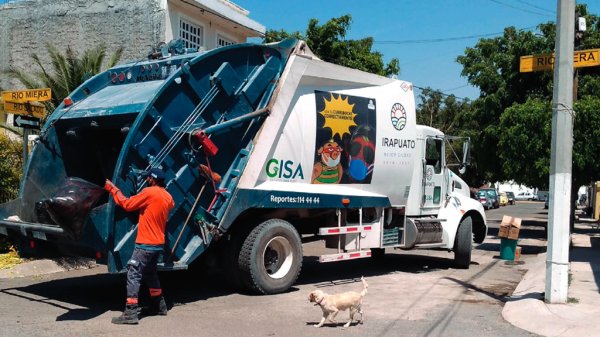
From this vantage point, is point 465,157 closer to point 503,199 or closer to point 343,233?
point 343,233

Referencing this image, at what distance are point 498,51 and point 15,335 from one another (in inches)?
830

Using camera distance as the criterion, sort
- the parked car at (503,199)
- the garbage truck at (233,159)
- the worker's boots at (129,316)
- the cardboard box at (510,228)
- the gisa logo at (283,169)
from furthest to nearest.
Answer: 1. the parked car at (503,199)
2. the cardboard box at (510,228)
3. the gisa logo at (283,169)
4. the garbage truck at (233,159)
5. the worker's boots at (129,316)

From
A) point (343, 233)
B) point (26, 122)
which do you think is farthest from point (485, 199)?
point (26, 122)

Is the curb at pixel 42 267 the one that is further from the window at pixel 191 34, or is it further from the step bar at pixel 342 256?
the window at pixel 191 34

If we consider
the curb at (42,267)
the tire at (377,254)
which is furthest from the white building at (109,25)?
the tire at (377,254)

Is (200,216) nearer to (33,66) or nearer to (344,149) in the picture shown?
(344,149)

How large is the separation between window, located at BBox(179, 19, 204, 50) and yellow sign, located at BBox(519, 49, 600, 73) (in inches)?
402

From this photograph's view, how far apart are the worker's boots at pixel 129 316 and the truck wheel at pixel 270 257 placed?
1853 millimetres

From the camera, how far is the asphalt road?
662 centimetres

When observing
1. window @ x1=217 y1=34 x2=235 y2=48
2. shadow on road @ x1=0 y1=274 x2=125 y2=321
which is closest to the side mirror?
shadow on road @ x1=0 y1=274 x2=125 y2=321

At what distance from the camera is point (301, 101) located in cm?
895

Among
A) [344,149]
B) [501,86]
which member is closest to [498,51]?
[501,86]

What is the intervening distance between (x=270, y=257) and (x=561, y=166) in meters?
4.11

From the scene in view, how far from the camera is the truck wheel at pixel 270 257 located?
8188 millimetres
